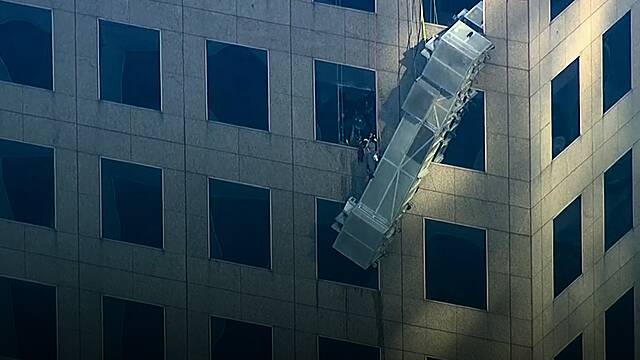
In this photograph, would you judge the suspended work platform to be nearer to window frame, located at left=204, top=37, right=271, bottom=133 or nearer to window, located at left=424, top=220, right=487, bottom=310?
window, located at left=424, top=220, right=487, bottom=310

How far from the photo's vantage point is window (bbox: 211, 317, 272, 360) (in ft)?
81.0

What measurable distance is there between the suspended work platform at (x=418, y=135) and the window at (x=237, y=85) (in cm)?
203

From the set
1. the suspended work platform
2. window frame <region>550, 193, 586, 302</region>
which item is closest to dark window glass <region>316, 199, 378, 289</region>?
the suspended work platform

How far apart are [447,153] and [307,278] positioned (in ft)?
9.82

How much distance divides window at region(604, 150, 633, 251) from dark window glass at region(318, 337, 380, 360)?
13.1ft

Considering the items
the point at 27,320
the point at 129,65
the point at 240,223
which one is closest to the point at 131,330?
the point at 27,320

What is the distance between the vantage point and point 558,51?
23.0 metres

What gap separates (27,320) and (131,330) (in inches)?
72.1

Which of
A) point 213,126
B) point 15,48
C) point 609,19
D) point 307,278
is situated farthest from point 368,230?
point 15,48

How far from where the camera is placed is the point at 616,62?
917 inches

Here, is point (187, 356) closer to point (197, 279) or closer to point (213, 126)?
point (197, 279)

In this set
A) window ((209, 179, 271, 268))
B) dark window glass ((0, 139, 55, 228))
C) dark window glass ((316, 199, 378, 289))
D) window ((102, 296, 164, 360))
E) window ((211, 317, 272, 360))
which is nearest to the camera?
dark window glass ((316, 199, 378, 289))

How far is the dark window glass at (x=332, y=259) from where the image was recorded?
2394 centimetres

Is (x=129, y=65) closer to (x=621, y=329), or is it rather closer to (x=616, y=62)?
(x=616, y=62)
